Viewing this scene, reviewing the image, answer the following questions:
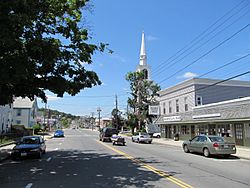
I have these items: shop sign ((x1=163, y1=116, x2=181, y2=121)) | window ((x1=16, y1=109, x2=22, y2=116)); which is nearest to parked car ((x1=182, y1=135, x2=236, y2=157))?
shop sign ((x1=163, y1=116, x2=181, y2=121))

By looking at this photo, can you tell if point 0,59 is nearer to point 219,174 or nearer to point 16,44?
point 16,44

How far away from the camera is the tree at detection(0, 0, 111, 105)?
1073 centimetres

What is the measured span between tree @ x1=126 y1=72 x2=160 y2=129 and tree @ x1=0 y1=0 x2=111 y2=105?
45.9m

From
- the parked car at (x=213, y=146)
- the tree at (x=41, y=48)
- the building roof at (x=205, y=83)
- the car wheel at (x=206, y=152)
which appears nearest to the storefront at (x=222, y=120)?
the building roof at (x=205, y=83)

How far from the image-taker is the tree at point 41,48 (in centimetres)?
1073

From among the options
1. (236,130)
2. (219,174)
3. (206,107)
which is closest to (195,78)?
(206,107)

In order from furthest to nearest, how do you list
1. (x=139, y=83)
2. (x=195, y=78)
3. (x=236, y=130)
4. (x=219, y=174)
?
(x=139, y=83)
(x=195, y=78)
(x=236, y=130)
(x=219, y=174)

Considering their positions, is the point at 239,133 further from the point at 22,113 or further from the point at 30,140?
the point at 22,113

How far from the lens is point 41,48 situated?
38.0 feet

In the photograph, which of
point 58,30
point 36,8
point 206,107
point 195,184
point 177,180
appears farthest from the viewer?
point 206,107

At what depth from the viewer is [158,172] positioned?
12281 millimetres

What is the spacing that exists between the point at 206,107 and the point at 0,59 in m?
28.3

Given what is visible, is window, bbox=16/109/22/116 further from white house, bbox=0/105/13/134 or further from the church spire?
the church spire

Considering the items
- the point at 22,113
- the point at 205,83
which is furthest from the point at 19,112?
the point at 205,83
